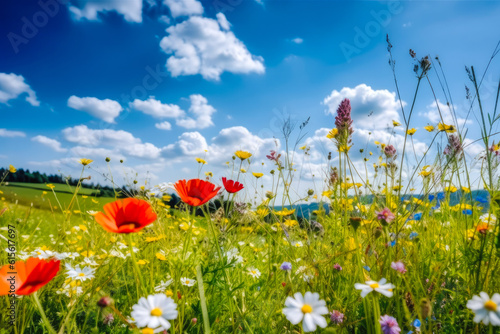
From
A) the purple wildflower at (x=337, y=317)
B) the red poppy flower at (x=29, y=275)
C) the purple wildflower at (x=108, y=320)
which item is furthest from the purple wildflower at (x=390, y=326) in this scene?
the purple wildflower at (x=108, y=320)

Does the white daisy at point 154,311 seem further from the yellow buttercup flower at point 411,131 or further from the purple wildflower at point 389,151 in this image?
the yellow buttercup flower at point 411,131

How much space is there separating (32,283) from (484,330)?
164cm

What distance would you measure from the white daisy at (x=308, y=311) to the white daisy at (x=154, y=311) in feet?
0.87

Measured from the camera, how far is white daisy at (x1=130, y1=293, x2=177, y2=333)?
26.0 inches

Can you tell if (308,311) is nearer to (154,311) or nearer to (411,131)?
(154,311)

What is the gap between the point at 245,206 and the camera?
198 centimetres

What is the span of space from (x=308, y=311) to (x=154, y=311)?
37 centimetres

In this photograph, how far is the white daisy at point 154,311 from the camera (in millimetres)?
661

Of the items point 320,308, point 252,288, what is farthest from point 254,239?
point 320,308

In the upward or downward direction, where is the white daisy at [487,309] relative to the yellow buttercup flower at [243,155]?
downward

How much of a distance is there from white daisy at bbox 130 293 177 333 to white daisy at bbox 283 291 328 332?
10.4 inches

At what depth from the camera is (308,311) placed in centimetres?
74

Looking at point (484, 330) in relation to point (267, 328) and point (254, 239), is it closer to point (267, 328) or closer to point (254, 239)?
point (267, 328)

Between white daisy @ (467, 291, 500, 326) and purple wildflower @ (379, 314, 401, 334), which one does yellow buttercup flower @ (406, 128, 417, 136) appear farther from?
white daisy @ (467, 291, 500, 326)
